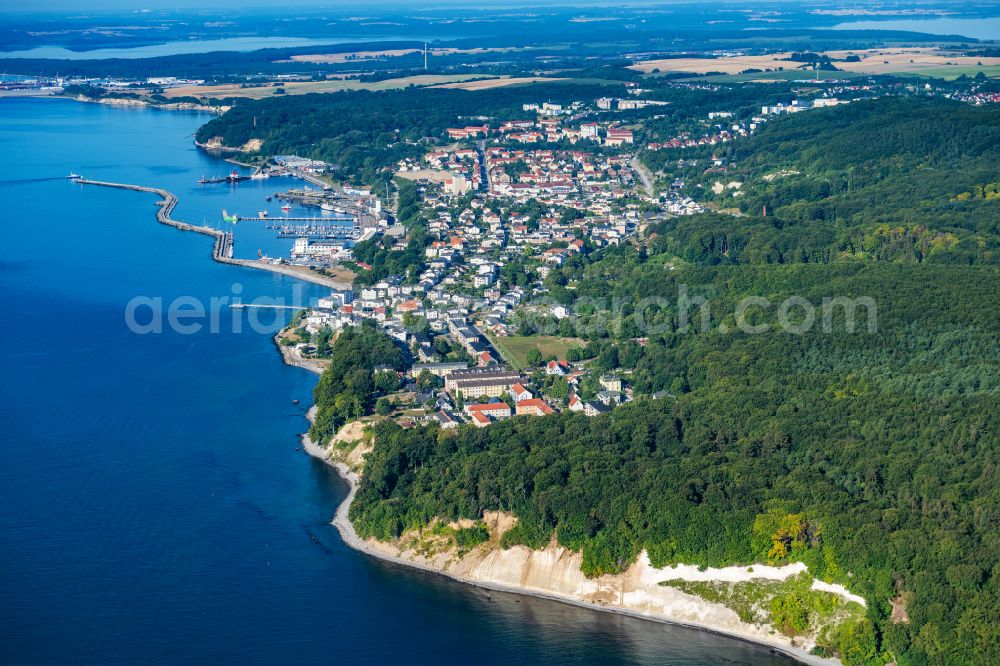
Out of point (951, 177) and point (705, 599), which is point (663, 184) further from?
point (705, 599)

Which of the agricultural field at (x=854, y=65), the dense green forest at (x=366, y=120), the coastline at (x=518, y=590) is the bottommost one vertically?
the coastline at (x=518, y=590)

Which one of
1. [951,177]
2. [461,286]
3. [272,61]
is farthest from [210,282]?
[272,61]

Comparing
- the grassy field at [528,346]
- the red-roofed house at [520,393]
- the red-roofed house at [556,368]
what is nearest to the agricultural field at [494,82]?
the grassy field at [528,346]

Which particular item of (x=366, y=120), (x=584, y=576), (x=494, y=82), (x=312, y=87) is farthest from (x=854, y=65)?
(x=584, y=576)

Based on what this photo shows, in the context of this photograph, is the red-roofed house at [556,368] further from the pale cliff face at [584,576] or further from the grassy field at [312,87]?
the grassy field at [312,87]

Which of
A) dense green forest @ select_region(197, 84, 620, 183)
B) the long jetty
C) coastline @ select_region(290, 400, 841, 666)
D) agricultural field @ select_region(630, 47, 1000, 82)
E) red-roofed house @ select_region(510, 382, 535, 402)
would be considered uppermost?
agricultural field @ select_region(630, 47, 1000, 82)

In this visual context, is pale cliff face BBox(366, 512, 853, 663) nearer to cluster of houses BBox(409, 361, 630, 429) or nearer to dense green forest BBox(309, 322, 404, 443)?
cluster of houses BBox(409, 361, 630, 429)

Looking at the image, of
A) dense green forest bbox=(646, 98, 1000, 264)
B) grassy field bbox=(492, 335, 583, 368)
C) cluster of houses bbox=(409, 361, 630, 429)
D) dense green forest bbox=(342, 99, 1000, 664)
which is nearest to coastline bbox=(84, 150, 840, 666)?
dense green forest bbox=(342, 99, 1000, 664)
